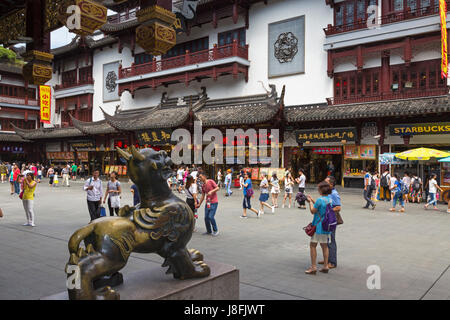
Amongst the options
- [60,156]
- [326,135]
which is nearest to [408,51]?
[326,135]

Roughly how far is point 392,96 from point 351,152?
356 centimetres

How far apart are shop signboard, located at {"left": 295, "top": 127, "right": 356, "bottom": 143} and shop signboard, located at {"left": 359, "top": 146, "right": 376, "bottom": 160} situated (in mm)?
942

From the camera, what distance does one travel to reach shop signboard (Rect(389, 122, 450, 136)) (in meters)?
16.4

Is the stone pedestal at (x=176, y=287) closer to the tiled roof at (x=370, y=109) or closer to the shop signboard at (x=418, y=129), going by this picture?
the tiled roof at (x=370, y=109)

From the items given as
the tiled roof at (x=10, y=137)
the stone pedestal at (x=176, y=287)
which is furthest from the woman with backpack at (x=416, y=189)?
the tiled roof at (x=10, y=137)

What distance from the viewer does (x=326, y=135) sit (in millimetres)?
19656

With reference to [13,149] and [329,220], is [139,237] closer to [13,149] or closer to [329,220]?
[329,220]

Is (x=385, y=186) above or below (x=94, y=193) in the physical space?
below

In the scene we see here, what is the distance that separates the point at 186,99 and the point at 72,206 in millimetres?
14715

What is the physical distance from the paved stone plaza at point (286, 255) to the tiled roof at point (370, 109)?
594cm

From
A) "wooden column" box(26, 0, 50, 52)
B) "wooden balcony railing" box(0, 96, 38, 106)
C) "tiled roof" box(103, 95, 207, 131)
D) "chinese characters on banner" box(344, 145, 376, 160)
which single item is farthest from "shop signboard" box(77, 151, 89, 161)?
"wooden column" box(26, 0, 50, 52)

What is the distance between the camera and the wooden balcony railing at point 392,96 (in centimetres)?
1695

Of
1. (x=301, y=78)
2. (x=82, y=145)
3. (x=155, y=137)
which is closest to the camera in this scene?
(x=301, y=78)
